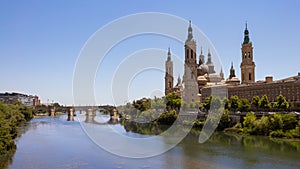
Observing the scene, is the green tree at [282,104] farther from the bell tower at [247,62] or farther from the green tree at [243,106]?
the bell tower at [247,62]

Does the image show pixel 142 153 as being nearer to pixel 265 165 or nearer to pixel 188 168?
pixel 188 168

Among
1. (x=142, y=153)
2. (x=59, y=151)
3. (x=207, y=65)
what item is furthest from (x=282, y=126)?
(x=207, y=65)

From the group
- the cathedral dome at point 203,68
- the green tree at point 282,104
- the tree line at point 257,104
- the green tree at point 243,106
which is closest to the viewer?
the green tree at point 282,104

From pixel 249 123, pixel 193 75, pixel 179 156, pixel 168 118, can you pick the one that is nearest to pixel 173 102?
pixel 168 118

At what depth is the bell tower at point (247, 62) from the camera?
69562mm

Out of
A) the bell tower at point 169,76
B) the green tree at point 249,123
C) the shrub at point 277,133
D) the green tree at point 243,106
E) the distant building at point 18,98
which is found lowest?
the shrub at point 277,133

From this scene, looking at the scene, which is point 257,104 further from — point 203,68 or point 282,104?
point 203,68

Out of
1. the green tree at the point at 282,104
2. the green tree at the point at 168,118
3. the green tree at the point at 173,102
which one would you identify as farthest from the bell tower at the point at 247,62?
the green tree at the point at 282,104

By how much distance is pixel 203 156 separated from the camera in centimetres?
2527

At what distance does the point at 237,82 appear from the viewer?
73438mm

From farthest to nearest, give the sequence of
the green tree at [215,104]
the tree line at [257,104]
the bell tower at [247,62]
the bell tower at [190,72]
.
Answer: the bell tower at [190,72] → the bell tower at [247,62] → the green tree at [215,104] → the tree line at [257,104]

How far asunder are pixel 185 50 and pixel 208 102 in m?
29.0

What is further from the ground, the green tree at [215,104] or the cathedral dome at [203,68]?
the cathedral dome at [203,68]

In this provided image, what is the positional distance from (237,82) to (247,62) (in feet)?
18.5
